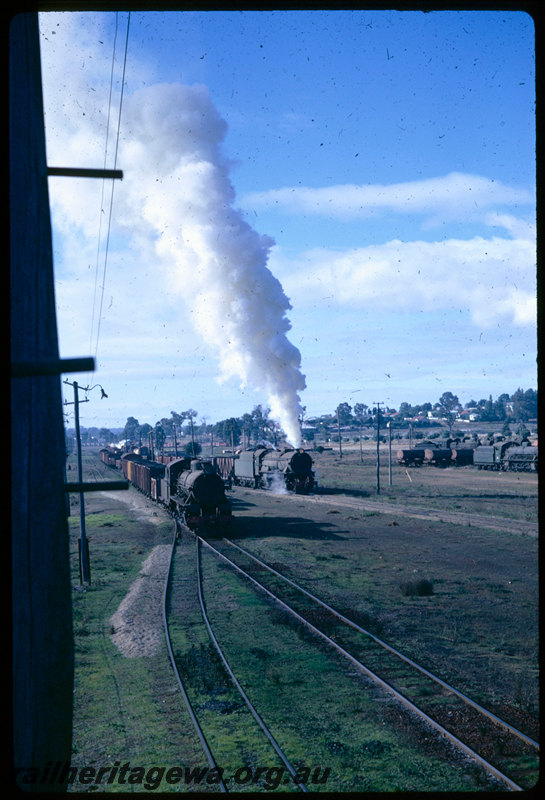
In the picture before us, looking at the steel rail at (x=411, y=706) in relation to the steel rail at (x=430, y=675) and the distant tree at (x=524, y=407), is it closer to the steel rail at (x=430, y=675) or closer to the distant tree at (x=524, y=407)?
the steel rail at (x=430, y=675)

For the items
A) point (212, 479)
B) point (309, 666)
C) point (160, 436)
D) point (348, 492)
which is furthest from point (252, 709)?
point (160, 436)

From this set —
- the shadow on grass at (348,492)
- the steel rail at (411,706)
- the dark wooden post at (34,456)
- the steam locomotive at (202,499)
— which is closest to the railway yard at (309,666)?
the steel rail at (411,706)

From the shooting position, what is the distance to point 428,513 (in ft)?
124

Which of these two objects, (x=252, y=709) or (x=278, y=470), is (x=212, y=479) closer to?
(x=278, y=470)

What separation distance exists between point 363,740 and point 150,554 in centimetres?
1861

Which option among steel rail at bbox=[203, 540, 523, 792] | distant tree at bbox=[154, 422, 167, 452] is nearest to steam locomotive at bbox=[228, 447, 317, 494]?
steel rail at bbox=[203, 540, 523, 792]

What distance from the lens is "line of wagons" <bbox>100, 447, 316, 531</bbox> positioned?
1179 inches

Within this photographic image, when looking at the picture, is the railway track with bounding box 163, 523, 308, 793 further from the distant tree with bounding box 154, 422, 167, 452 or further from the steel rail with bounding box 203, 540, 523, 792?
the distant tree with bounding box 154, 422, 167, 452

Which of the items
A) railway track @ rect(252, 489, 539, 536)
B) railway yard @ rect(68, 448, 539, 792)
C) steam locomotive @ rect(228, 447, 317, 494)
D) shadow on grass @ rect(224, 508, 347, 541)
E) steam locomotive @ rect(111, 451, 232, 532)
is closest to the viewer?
railway yard @ rect(68, 448, 539, 792)

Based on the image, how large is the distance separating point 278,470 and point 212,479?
18749 mm

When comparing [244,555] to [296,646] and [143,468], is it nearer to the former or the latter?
[296,646]

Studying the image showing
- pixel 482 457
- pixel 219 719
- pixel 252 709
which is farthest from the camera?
pixel 482 457

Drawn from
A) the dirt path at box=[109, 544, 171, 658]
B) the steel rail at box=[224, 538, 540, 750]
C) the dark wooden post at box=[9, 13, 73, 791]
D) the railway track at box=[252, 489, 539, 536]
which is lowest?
the railway track at box=[252, 489, 539, 536]

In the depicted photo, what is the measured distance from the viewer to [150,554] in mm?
26531
